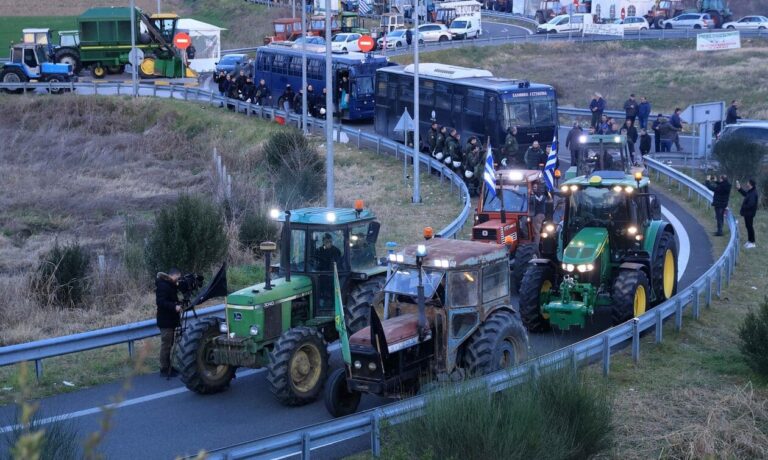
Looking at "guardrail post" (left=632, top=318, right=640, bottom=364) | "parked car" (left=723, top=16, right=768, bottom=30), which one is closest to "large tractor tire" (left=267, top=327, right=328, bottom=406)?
"guardrail post" (left=632, top=318, right=640, bottom=364)

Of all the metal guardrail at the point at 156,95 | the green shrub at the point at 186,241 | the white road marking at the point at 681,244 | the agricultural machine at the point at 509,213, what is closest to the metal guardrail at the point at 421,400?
the agricultural machine at the point at 509,213

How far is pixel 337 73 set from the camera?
41.5 m

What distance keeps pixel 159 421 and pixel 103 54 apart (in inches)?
1800

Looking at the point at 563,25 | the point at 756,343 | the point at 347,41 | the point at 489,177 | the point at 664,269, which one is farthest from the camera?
the point at 563,25

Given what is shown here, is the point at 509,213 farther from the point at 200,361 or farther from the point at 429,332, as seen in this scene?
the point at 200,361

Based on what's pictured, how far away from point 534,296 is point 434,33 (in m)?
53.0

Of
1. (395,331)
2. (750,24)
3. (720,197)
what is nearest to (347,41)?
(750,24)

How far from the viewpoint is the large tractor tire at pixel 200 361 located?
12.6 meters

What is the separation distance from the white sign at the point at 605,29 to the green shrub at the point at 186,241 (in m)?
51.9

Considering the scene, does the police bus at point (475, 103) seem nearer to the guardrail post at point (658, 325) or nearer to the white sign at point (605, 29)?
the guardrail post at point (658, 325)

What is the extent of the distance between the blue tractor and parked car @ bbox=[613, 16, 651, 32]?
36.2 meters

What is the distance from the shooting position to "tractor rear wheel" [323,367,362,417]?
11.7 m

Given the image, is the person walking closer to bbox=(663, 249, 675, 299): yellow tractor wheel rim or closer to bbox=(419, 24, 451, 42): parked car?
bbox=(663, 249, 675, 299): yellow tractor wheel rim

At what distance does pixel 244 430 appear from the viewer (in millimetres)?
11703
